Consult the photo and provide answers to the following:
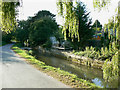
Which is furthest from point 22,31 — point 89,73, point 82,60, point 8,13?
point 8,13

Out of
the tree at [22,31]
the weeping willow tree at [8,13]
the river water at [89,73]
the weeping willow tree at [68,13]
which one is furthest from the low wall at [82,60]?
the tree at [22,31]

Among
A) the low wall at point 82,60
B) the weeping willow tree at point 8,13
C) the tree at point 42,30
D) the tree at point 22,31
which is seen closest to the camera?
the weeping willow tree at point 8,13

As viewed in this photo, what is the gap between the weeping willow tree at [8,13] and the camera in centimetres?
428

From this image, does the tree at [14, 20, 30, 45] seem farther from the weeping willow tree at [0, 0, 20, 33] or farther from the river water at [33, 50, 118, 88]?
the weeping willow tree at [0, 0, 20, 33]

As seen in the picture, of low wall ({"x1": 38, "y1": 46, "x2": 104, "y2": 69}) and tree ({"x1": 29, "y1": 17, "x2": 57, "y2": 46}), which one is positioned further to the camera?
tree ({"x1": 29, "y1": 17, "x2": 57, "y2": 46})

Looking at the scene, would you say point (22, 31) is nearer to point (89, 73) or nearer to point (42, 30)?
point (42, 30)

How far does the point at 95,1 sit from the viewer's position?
3803mm

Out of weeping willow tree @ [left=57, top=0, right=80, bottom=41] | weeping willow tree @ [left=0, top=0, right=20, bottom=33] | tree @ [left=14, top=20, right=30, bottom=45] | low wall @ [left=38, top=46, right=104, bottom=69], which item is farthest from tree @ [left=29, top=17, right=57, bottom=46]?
weeping willow tree @ [left=57, top=0, right=80, bottom=41]

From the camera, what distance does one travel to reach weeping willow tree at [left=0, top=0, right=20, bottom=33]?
14.0 ft

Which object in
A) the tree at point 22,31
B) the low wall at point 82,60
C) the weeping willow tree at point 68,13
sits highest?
the tree at point 22,31

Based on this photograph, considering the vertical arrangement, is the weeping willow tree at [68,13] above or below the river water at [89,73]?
above

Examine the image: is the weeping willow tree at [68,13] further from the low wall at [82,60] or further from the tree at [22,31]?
the tree at [22,31]

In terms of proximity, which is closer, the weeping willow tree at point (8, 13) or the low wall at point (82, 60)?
the weeping willow tree at point (8, 13)

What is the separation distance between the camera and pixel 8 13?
14.1ft
